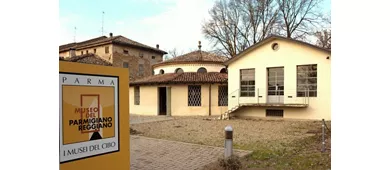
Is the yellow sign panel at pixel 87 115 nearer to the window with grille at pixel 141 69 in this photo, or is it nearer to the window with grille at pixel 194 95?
the window with grille at pixel 194 95

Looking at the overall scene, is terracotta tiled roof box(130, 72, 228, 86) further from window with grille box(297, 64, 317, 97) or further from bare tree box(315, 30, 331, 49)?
bare tree box(315, 30, 331, 49)

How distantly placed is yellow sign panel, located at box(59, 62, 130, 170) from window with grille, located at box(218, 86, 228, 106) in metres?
14.1

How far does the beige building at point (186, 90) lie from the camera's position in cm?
1678

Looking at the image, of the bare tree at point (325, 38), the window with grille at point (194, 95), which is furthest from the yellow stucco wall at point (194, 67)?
the bare tree at point (325, 38)

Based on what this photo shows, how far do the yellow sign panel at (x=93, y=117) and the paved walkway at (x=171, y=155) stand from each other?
1.99m

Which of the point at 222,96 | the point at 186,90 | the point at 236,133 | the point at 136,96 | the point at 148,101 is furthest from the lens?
the point at 136,96

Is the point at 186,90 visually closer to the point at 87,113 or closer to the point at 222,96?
the point at 222,96

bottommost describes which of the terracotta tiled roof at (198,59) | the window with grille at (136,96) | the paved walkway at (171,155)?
the paved walkway at (171,155)

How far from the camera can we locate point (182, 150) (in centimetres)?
629

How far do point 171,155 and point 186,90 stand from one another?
1121 centimetres

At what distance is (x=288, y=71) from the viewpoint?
13.5 metres

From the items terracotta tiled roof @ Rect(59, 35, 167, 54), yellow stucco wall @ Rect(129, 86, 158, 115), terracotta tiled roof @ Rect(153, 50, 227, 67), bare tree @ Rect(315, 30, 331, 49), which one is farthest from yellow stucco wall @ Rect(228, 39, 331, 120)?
terracotta tiled roof @ Rect(59, 35, 167, 54)

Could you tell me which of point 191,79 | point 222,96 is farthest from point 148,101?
point 222,96
